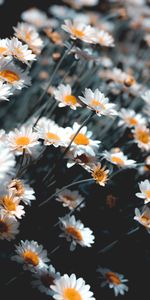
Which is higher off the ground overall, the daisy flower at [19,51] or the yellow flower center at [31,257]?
the daisy flower at [19,51]

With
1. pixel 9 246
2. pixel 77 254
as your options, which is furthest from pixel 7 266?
pixel 77 254

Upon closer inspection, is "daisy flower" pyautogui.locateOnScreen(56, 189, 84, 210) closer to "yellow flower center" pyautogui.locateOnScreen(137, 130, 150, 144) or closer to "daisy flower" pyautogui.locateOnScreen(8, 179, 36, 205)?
"daisy flower" pyautogui.locateOnScreen(8, 179, 36, 205)

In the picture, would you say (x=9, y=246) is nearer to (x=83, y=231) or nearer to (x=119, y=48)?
(x=83, y=231)

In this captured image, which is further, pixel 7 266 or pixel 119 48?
pixel 119 48

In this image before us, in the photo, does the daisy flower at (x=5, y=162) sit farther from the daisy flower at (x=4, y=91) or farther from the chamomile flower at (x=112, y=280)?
the chamomile flower at (x=112, y=280)

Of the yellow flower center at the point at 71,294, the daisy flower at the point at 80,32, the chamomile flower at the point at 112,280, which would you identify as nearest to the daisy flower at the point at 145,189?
the chamomile flower at the point at 112,280

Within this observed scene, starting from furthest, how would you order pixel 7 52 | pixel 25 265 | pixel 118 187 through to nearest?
1. pixel 118 187
2. pixel 7 52
3. pixel 25 265

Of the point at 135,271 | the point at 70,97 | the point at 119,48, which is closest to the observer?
the point at 70,97
